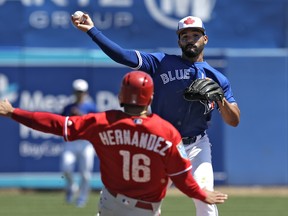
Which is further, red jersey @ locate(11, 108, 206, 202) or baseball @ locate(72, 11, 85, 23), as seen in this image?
baseball @ locate(72, 11, 85, 23)

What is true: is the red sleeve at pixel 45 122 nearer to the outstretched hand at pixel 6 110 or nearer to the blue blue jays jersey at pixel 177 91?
the outstretched hand at pixel 6 110

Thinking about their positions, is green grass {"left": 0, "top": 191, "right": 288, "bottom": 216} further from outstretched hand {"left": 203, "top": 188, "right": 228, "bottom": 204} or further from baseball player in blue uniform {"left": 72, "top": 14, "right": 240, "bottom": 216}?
outstretched hand {"left": 203, "top": 188, "right": 228, "bottom": 204}

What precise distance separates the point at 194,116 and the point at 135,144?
6.39ft

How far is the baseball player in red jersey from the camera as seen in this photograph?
551 centimetres

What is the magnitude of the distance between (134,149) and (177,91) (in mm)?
1899

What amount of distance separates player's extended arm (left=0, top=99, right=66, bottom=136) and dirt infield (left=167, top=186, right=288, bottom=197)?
34.4ft

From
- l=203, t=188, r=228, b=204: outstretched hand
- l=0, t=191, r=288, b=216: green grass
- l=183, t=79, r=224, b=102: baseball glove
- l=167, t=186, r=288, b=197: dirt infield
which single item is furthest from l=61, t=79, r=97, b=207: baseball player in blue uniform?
l=203, t=188, r=228, b=204: outstretched hand

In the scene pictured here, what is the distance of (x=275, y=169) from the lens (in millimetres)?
16875

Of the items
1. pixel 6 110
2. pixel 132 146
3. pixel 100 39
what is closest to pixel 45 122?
pixel 6 110

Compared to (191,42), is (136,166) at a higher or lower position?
lower

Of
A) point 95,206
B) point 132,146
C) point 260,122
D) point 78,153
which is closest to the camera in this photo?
point 132,146

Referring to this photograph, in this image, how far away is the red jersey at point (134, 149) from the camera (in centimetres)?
550

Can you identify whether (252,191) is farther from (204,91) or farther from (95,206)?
(204,91)

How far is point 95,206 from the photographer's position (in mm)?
13148
